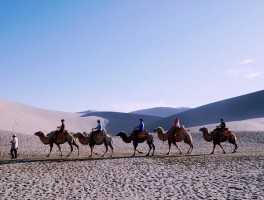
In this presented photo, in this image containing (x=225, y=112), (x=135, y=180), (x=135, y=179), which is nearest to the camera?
(x=135, y=180)

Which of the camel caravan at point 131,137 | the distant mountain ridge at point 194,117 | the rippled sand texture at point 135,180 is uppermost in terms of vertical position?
the distant mountain ridge at point 194,117

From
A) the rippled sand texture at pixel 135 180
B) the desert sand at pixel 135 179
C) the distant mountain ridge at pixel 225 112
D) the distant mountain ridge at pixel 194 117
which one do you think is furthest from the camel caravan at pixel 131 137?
the distant mountain ridge at pixel 225 112

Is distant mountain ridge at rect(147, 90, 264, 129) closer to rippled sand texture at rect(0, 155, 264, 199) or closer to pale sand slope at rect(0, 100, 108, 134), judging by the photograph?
pale sand slope at rect(0, 100, 108, 134)

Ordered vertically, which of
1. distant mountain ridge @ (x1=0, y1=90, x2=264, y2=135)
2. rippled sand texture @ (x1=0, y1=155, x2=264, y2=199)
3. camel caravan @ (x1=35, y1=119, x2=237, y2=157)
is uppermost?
distant mountain ridge @ (x1=0, y1=90, x2=264, y2=135)

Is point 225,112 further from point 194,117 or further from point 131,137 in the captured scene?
point 131,137

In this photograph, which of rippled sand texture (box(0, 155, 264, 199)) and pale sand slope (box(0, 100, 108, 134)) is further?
pale sand slope (box(0, 100, 108, 134))

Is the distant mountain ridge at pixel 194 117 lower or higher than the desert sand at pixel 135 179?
higher

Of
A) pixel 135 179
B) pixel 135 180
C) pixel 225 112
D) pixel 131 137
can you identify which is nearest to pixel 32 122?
pixel 225 112

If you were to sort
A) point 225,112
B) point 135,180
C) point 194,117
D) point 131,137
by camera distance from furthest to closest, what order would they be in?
point 194,117
point 225,112
point 131,137
point 135,180

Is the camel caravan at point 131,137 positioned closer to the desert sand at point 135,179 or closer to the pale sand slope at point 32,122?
the desert sand at point 135,179

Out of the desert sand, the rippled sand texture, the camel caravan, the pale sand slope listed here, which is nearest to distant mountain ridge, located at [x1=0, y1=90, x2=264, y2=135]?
the pale sand slope

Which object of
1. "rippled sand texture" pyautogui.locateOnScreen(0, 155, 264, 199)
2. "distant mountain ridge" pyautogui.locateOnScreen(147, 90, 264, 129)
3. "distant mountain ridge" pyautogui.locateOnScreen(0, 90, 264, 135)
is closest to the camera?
"rippled sand texture" pyautogui.locateOnScreen(0, 155, 264, 199)

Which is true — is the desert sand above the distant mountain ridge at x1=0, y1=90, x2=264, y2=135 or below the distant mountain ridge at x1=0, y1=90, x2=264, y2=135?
below

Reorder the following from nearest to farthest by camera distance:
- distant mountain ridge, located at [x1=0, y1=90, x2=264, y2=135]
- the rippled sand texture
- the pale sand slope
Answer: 1. the rippled sand texture
2. the pale sand slope
3. distant mountain ridge, located at [x1=0, y1=90, x2=264, y2=135]
